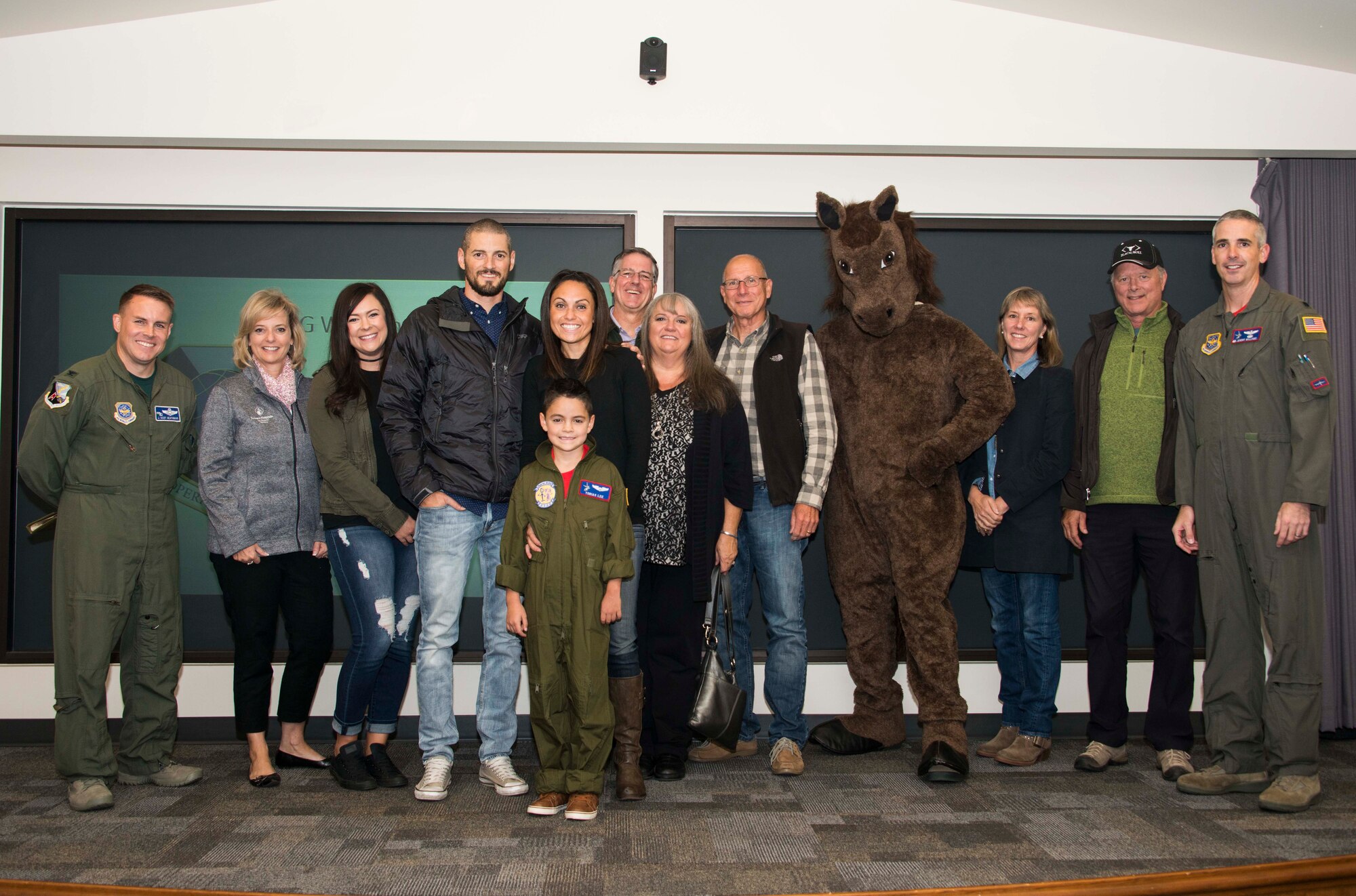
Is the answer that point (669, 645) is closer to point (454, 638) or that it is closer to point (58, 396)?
point (454, 638)

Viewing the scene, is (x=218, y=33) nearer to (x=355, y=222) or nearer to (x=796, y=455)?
(x=355, y=222)

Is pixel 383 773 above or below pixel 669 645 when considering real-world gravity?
below

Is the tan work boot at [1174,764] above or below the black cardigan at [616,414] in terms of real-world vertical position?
below

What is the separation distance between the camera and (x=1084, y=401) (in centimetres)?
341

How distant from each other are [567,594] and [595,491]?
317mm

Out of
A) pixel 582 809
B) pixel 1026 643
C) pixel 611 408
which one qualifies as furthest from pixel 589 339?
pixel 1026 643

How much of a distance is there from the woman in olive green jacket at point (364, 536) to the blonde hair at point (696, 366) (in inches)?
35.9

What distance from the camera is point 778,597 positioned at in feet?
10.7

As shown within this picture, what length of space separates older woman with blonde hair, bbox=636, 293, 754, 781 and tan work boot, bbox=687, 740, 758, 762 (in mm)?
231

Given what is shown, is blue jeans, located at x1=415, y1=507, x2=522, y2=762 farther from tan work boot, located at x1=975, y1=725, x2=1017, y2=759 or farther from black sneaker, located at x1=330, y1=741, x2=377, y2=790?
tan work boot, located at x1=975, y1=725, x2=1017, y2=759

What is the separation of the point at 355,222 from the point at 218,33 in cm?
84

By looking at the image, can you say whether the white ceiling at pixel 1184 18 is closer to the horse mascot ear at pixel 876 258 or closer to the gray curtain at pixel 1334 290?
the gray curtain at pixel 1334 290

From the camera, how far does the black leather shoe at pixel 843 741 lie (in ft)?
11.3

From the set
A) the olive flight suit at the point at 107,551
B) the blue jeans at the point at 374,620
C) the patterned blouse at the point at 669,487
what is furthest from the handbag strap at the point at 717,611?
the olive flight suit at the point at 107,551
